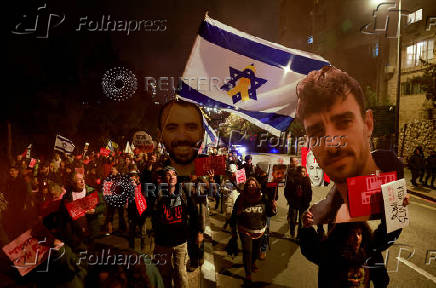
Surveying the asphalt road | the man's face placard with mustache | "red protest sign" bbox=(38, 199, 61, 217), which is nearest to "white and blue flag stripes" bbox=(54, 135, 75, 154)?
the asphalt road

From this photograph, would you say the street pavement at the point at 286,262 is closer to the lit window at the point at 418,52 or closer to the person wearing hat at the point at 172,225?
the person wearing hat at the point at 172,225

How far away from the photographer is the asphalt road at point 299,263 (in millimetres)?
4922

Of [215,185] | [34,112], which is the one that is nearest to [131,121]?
[34,112]

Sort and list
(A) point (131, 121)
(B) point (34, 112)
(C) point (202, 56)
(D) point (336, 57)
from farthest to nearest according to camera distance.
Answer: (D) point (336, 57) → (A) point (131, 121) → (B) point (34, 112) → (C) point (202, 56)

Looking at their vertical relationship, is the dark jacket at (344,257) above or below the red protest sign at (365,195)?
below

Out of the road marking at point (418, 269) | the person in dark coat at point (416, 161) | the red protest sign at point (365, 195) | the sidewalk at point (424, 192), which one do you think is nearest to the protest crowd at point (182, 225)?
the red protest sign at point (365, 195)

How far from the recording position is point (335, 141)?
10.8 feet

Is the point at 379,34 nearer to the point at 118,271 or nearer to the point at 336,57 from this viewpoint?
the point at 336,57

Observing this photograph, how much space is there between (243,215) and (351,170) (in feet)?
7.61

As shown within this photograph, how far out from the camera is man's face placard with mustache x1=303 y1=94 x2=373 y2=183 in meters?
3.28

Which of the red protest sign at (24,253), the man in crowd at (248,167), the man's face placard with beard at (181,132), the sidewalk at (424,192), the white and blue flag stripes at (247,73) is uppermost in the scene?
the white and blue flag stripes at (247,73)

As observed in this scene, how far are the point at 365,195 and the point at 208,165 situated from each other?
3079mm

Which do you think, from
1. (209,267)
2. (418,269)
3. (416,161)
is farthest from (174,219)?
(416,161)

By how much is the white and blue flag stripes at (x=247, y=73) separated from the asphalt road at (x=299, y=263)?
6.41ft
